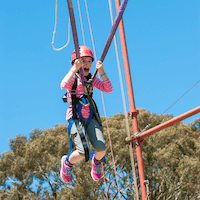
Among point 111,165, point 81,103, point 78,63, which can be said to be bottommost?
point 81,103

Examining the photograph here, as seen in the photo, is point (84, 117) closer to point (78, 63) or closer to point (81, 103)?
point (81, 103)

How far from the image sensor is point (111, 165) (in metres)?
13.3

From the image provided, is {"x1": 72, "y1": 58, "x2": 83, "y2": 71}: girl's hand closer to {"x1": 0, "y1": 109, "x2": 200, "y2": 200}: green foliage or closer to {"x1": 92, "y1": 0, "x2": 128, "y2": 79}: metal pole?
{"x1": 92, "y1": 0, "x2": 128, "y2": 79}: metal pole

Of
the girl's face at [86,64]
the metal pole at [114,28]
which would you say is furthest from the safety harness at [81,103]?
the metal pole at [114,28]

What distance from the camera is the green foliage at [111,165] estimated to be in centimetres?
1286

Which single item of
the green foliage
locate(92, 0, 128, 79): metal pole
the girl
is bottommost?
the girl

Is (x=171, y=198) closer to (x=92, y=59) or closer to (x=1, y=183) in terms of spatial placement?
(x=1, y=183)

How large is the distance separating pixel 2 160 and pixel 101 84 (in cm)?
1416

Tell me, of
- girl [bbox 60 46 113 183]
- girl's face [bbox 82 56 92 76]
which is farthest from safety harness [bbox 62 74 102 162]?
girl's face [bbox 82 56 92 76]

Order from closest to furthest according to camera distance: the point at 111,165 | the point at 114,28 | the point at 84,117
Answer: the point at 114,28, the point at 84,117, the point at 111,165

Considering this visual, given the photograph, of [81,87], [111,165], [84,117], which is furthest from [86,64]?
[111,165]

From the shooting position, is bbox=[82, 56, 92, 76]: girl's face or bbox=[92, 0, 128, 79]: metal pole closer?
bbox=[92, 0, 128, 79]: metal pole

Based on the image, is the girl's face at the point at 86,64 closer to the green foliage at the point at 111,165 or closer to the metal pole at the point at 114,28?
the metal pole at the point at 114,28

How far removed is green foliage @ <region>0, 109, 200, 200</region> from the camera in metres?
12.9
